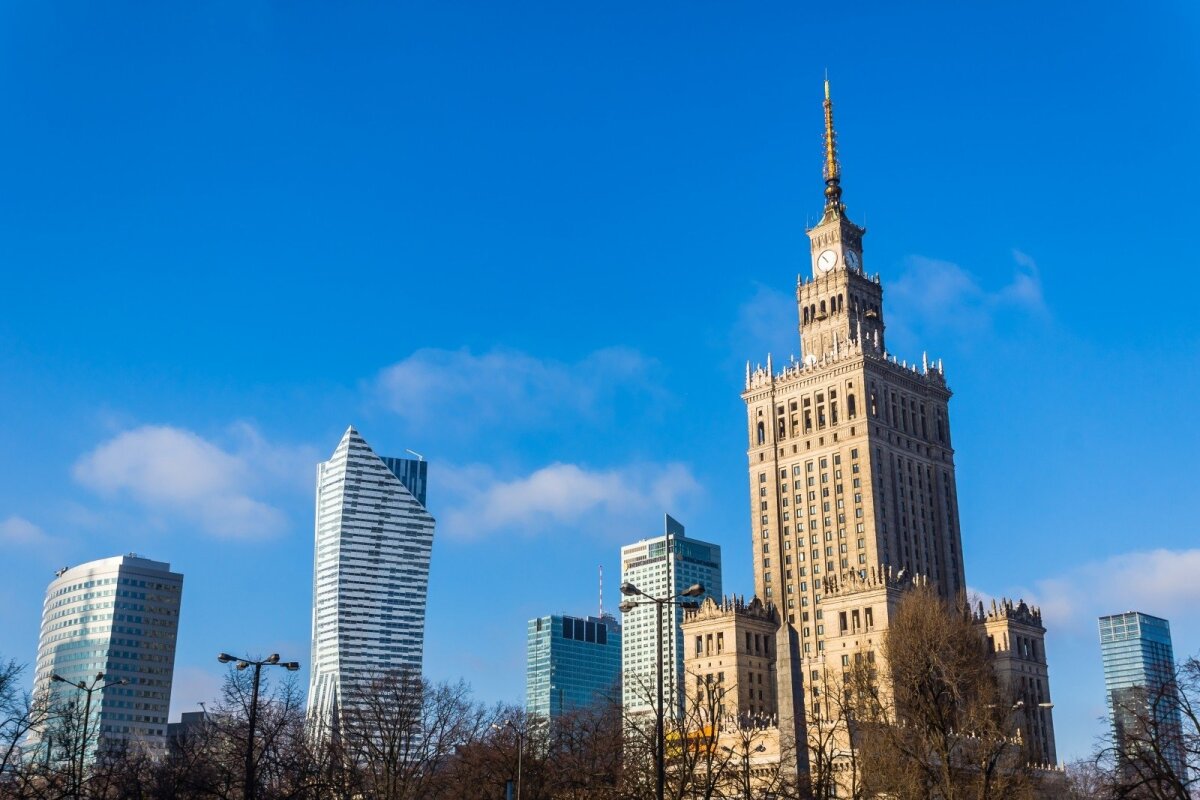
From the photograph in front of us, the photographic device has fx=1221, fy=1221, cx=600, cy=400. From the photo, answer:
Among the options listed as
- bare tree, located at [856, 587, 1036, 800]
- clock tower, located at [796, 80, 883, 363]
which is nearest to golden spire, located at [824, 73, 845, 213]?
clock tower, located at [796, 80, 883, 363]

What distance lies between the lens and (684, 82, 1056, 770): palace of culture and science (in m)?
154

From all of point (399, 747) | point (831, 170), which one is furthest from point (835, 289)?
point (399, 747)

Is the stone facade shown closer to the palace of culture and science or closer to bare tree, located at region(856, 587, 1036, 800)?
the palace of culture and science

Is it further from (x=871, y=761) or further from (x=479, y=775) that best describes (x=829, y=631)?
(x=871, y=761)

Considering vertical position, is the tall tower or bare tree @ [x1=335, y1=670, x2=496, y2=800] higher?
the tall tower

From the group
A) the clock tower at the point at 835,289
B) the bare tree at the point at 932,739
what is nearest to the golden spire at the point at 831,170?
the clock tower at the point at 835,289

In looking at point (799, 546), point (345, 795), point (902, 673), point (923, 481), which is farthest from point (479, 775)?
point (923, 481)

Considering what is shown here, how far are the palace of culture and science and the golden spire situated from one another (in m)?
5.28

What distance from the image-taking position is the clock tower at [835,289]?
181 meters

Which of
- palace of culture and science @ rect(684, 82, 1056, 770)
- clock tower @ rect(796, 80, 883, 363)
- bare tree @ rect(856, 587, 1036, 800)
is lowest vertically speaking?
bare tree @ rect(856, 587, 1036, 800)

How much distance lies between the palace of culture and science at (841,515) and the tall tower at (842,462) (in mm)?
193

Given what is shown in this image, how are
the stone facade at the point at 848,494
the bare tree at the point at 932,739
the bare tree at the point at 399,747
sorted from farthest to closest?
the stone facade at the point at 848,494, the bare tree at the point at 399,747, the bare tree at the point at 932,739

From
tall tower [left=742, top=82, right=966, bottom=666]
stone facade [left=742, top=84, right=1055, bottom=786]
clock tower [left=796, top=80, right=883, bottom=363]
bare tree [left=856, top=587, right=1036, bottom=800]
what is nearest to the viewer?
bare tree [left=856, top=587, right=1036, bottom=800]

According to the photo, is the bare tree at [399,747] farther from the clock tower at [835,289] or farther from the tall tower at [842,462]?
the clock tower at [835,289]
